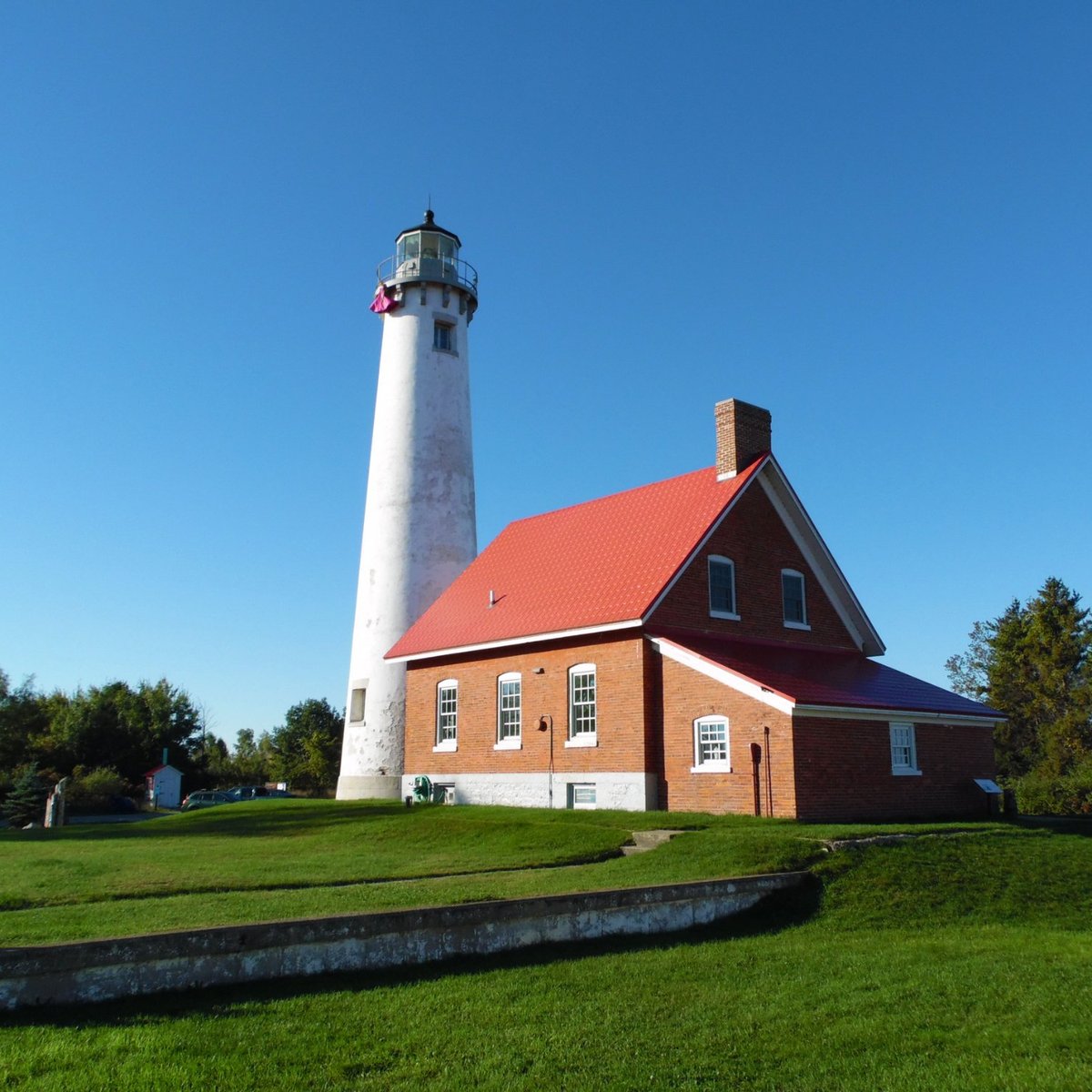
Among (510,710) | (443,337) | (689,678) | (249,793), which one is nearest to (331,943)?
(689,678)

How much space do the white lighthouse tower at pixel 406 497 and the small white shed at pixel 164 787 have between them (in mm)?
25189

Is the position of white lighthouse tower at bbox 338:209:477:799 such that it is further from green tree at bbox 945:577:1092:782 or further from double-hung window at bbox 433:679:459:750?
green tree at bbox 945:577:1092:782

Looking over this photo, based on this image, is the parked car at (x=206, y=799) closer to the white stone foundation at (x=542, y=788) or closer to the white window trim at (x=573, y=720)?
the white stone foundation at (x=542, y=788)

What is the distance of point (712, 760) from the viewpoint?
21.5 m

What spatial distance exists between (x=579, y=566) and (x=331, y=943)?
1851cm

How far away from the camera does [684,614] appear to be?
24.0 metres

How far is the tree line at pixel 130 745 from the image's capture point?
5275 centimetres

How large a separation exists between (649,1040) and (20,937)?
6.10 meters

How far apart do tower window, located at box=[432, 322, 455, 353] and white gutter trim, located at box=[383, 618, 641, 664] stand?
1089 centimetres

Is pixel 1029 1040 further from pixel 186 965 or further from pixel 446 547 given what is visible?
pixel 446 547

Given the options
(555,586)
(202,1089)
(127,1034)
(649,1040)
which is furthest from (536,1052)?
(555,586)

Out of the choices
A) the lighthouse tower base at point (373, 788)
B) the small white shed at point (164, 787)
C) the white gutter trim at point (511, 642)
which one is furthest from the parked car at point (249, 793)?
the white gutter trim at point (511, 642)

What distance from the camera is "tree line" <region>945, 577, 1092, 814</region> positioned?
1715 inches

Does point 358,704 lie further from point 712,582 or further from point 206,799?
point 206,799
